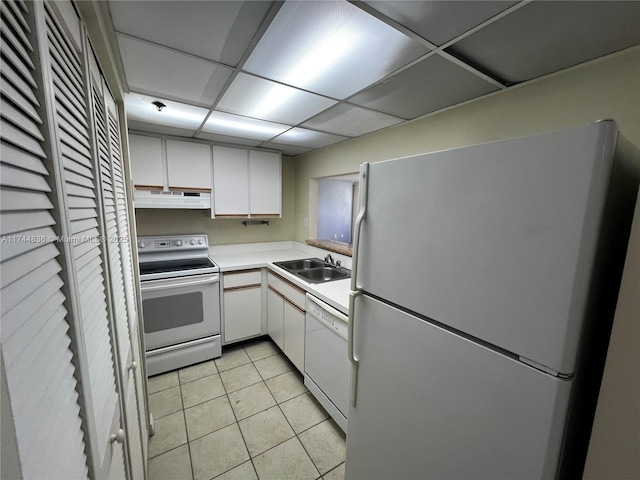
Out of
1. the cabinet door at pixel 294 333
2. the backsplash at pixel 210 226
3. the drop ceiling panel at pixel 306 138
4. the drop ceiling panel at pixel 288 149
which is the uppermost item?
the drop ceiling panel at pixel 288 149

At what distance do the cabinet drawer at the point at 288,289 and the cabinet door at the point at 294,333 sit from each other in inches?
2.2

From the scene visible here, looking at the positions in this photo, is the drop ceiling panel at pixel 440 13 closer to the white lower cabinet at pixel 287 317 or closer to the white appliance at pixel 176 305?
the white lower cabinet at pixel 287 317

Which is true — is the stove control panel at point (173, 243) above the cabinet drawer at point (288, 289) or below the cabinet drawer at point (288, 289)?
above

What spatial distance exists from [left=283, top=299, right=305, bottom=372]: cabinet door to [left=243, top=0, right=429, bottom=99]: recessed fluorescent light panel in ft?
5.54

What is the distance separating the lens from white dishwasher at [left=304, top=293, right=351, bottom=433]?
66.2 inches

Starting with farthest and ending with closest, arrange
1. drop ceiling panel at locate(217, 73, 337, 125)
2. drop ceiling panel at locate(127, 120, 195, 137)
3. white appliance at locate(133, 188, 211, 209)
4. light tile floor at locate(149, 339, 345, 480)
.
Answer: white appliance at locate(133, 188, 211, 209) → drop ceiling panel at locate(127, 120, 195, 137) → light tile floor at locate(149, 339, 345, 480) → drop ceiling panel at locate(217, 73, 337, 125)

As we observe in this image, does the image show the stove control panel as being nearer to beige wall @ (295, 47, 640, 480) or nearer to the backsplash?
the backsplash

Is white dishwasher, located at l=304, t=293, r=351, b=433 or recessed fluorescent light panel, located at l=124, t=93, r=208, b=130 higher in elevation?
recessed fluorescent light panel, located at l=124, t=93, r=208, b=130

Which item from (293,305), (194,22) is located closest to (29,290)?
(194,22)

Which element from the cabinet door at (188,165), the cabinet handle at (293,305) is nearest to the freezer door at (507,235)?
the cabinet handle at (293,305)

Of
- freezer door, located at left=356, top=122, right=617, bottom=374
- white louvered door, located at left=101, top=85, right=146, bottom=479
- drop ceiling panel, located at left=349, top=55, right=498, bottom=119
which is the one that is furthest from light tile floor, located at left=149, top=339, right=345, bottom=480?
drop ceiling panel, located at left=349, top=55, right=498, bottom=119

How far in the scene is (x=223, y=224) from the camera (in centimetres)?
312

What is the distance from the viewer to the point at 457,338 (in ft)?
2.80

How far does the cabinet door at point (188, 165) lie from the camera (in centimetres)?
250
